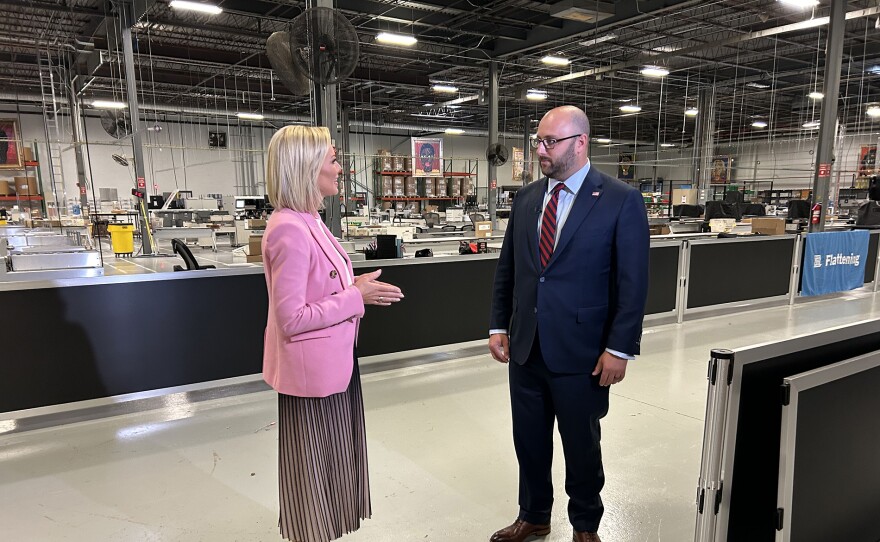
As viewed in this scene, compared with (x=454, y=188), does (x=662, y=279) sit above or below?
below

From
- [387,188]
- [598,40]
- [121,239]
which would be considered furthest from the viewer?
[387,188]

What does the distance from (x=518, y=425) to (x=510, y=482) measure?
70 centimetres

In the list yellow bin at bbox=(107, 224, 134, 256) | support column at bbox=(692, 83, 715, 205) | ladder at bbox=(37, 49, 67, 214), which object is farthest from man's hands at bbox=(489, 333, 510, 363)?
support column at bbox=(692, 83, 715, 205)

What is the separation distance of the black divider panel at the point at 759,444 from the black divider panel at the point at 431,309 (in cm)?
261

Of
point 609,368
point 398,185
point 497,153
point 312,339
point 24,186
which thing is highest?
point 497,153

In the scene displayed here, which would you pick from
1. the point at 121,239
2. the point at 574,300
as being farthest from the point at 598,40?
the point at 574,300

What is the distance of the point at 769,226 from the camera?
7.94 metres

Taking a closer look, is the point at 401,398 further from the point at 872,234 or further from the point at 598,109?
the point at 598,109

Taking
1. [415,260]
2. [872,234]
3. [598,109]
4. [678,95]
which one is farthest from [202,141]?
[872,234]

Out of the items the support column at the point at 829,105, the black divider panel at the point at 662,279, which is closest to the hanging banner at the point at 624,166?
the support column at the point at 829,105

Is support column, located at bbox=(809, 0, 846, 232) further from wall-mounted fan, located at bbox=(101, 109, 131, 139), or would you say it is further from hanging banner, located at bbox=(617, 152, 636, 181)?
wall-mounted fan, located at bbox=(101, 109, 131, 139)

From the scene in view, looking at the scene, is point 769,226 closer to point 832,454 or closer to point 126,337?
point 832,454

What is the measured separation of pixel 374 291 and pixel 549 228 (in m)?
0.71

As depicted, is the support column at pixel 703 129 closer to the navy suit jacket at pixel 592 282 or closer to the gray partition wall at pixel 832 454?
the gray partition wall at pixel 832 454
